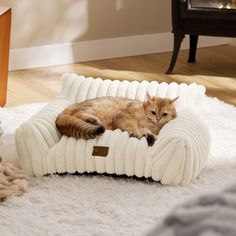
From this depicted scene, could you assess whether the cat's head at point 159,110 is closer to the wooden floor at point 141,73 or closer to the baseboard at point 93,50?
the wooden floor at point 141,73

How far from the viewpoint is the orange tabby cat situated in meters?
2.48

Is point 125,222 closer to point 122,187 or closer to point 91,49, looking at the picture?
point 122,187

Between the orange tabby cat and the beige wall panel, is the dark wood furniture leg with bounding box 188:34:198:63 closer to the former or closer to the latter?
the beige wall panel

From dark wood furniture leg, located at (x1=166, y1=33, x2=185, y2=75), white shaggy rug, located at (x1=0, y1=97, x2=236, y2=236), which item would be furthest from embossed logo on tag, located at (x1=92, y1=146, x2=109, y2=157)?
dark wood furniture leg, located at (x1=166, y1=33, x2=185, y2=75)

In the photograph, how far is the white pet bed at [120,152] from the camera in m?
2.36

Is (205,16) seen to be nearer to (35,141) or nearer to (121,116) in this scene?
(121,116)

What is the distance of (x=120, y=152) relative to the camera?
7.80 feet

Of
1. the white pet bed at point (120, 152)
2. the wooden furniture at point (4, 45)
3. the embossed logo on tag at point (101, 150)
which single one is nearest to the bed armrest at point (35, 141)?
the white pet bed at point (120, 152)

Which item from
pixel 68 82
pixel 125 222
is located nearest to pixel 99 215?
pixel 125 222

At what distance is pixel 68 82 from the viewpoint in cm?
299

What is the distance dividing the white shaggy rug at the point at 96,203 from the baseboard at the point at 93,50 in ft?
5.98

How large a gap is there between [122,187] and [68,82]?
772 mm

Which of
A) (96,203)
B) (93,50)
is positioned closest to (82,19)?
(93,50)

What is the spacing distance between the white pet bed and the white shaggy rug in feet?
0.18
